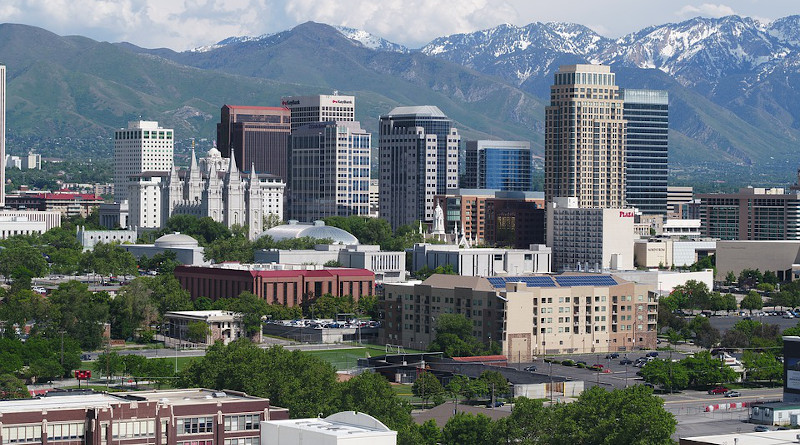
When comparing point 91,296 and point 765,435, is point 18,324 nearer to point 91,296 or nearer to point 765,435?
point 91,296

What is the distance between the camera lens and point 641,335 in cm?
17362

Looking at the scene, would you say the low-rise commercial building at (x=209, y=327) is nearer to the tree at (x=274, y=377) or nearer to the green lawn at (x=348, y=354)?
the green lawn at (x=348, y=354)

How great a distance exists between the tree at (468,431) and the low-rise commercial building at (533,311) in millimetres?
60178

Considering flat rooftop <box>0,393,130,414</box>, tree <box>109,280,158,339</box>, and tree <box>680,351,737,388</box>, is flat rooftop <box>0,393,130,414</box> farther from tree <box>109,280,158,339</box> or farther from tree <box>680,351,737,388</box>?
tree <box>109,280,158,339</box>

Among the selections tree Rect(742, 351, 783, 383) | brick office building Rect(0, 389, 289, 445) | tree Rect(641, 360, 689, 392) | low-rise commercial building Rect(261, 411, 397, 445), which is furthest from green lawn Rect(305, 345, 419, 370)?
low-rise commercial building Rect(261, 411, 397, 445)

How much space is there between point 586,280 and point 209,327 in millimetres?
39037

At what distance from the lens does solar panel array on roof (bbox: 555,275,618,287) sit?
16862 centimetres

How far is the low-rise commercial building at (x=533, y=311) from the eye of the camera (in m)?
162

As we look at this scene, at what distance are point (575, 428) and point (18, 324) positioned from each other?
90.9m

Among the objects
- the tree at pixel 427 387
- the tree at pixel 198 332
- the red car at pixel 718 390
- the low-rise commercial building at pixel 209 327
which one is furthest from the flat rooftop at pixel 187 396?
the low-rise commercial building at pixel 209 327

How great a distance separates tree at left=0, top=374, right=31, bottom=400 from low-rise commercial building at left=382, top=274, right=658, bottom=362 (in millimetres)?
54835

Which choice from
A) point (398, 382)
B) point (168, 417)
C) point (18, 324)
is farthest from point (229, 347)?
point (18, 324)

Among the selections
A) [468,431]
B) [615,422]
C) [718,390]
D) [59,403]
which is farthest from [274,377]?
[718,390]

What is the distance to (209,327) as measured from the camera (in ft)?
573
